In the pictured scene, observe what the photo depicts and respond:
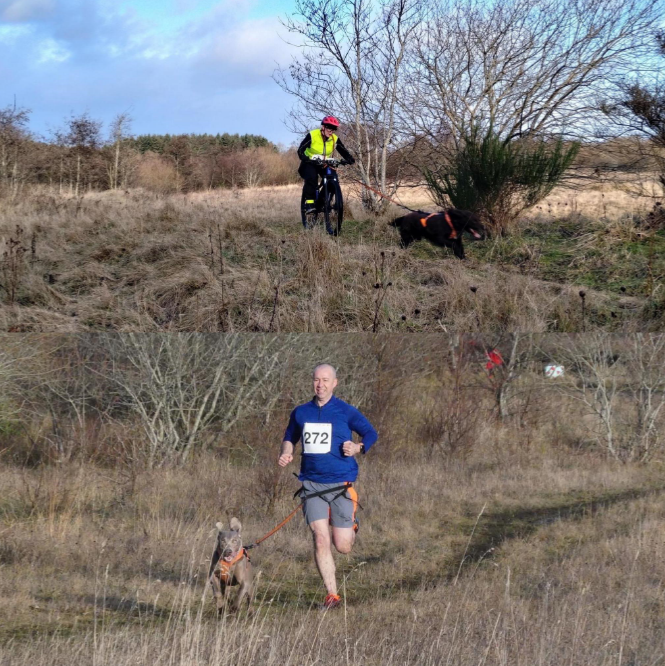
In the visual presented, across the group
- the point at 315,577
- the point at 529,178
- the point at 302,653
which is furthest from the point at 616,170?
the point at 302,653

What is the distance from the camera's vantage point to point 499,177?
10.3m

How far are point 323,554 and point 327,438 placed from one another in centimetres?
82

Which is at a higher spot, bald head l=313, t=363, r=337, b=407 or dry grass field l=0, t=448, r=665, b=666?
bald head l=313, t=363, r=337, b=407

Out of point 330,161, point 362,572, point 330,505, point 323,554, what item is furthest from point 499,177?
point 323,554

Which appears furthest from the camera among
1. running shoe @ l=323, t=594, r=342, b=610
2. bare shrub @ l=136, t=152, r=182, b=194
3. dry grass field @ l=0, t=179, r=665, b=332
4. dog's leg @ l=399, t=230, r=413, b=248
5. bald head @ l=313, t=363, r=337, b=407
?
bare shrub @ l=136, t=152, r=182, b=194

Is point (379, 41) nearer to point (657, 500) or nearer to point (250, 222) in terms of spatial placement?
point (250, 222)

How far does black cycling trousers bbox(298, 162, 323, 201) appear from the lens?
10828 mm

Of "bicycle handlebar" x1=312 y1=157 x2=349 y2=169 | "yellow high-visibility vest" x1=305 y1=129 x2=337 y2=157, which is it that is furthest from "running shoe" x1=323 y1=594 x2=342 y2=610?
"yellow high-visibility vest" x1=305 y1=129 x2=337 y2=157

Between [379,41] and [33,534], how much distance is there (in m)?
10.7

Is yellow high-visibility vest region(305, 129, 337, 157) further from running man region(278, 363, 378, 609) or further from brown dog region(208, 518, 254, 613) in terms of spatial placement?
brown dog region(208, 518, 254, 613)

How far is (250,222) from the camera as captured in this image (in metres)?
11.7

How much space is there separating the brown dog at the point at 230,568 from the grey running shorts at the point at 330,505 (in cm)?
55

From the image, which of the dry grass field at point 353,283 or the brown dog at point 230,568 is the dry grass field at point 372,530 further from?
the dry grass field at point 353,283

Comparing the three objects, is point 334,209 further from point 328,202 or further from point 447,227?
point 447,227
